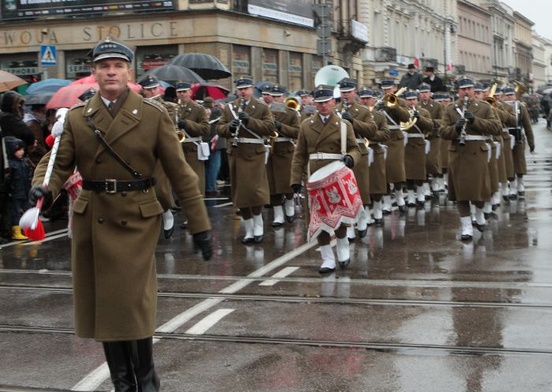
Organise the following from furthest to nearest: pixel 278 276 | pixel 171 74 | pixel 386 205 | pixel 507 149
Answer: pixel 171 74
pixel 507 149
pixel 386 205
pixel 278 276

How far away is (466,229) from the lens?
13164mm

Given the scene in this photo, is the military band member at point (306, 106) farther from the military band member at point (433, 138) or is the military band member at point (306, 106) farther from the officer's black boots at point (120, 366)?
the officer's black boots at point (120, 366)

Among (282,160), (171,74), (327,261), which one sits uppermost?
(171,74)

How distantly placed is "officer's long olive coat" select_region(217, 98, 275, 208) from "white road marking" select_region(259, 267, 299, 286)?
8.73ft

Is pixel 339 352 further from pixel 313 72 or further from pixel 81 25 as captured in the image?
pixel 313 72

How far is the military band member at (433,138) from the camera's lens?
19.1 metres

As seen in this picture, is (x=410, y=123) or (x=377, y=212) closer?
(x=377, y=212)

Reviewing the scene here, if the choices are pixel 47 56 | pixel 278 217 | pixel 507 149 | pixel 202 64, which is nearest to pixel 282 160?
pixel 278 217

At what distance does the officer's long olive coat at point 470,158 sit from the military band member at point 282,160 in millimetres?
2683

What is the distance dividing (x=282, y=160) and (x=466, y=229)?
148 inches

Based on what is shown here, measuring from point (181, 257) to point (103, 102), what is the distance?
21.4 ft

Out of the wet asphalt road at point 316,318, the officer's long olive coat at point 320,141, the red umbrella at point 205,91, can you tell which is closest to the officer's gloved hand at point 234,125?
the wet asphalt road at point 316,318

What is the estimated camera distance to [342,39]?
53062mm

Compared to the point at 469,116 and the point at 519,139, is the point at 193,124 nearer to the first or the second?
the point at 469,116
